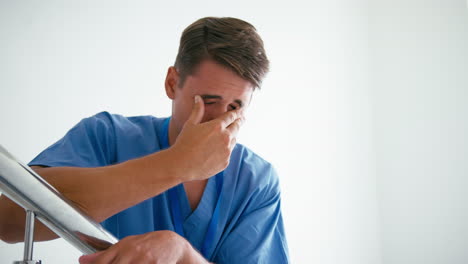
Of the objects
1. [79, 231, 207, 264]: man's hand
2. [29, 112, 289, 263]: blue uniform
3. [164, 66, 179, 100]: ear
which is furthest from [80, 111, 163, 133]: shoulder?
[79, 231, 207, 264]: man's hand

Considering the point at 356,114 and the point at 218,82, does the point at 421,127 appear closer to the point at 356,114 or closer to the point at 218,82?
the point at 356,114

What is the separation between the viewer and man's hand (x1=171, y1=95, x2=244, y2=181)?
0.87m

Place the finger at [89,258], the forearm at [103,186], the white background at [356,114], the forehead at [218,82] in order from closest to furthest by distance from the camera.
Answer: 1. the finger at [89,258]
2. the forearm at [103,186]
3. the forehead at [218,82]
4. the white background at [356,114]

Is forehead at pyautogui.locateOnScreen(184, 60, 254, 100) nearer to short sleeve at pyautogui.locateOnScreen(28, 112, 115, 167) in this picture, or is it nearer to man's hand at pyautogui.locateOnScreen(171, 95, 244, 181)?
man's hand at pyautogui.locateOnScreen(171, 95, 244, 181)

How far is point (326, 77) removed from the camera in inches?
123

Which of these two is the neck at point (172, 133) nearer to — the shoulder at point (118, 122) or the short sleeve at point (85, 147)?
the shoulder at point (118, 122)

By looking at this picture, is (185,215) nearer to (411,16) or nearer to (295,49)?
(295,49)

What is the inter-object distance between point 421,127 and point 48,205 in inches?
120

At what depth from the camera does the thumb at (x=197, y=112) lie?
99 centimetres

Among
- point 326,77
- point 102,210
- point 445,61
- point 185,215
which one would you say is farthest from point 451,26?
point 102,210

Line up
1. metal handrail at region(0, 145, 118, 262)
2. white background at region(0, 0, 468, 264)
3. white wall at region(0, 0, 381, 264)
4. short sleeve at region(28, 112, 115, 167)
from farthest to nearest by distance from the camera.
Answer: white background at region(0, 0, 468, 264), white wall at region(0, 0, 381, 264), short sleeve at region(28, 112, 115, 167), metal handrail at region(0, 145, 118, 262)

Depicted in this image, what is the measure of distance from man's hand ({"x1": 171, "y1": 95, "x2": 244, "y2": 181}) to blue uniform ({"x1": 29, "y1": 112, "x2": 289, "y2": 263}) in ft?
0.84

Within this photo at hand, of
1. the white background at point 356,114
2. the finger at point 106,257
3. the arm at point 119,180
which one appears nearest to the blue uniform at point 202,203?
the arm at point 119,180

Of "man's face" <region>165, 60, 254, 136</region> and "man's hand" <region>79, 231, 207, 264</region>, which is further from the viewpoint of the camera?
"man's face" <region>165, 60, 254, 136</region>
